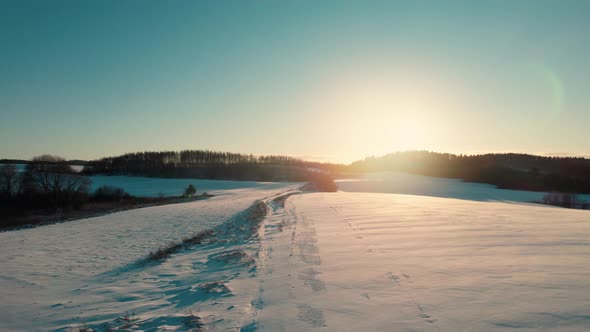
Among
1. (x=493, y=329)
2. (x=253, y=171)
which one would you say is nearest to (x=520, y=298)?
(x=493, y=329)

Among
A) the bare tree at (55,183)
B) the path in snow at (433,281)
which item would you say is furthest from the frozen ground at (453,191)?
the bare tree at (55,183)

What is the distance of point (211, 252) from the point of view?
11.9 m

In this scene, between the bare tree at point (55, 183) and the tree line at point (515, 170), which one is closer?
the bare tree at point (55, 183)

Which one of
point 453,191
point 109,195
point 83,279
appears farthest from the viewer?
point 453,191

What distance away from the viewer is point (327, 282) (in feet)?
23.7

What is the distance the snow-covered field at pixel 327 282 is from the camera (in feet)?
17.0

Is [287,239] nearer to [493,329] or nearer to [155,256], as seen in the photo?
[155,256]

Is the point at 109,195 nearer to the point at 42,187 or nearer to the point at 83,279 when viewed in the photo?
the point at 42,187

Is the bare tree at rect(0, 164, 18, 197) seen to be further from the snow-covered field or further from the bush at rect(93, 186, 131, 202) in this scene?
the snow-covered field

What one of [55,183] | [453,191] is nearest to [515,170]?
[453,191]

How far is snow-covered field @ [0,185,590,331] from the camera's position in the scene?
5176 millimetres

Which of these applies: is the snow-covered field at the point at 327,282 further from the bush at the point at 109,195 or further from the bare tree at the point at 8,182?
the bare tree at the point at 8,182

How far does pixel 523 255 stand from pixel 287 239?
8359 millimetres

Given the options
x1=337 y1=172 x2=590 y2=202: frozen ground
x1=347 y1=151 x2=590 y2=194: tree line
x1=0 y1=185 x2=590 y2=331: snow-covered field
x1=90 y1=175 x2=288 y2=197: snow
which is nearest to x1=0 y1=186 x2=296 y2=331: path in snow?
x1=0 y1=185 x2=590 y2=331: snow-covered field
